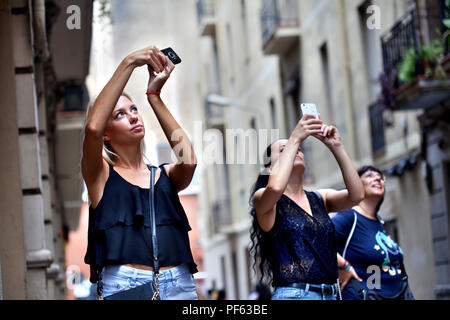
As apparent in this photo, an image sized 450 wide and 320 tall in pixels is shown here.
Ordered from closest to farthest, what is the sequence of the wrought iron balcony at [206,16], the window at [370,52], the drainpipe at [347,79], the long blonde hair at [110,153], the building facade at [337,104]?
the long blonde hair at [110,153], the building facade at [337,104], the window at [370,52], the drainpipe at [347,79], the wrought iron balcony at [206,16]

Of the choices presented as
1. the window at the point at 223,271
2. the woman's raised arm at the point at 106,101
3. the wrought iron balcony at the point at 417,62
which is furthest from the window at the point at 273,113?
the woman's raised arm at the point at 106,101

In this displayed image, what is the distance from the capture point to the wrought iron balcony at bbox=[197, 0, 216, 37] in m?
36.7

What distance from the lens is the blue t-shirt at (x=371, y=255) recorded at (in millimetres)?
7004

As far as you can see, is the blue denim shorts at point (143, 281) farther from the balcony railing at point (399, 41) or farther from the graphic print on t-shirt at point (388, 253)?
the balcony railing at point (399, 41)

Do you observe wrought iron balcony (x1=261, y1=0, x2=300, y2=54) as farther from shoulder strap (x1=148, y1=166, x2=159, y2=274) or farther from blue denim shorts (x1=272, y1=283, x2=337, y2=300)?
shoulder strap (x1=148, y1=166, x2=159, y2=274)

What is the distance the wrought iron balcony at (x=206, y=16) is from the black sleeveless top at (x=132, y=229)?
107ft

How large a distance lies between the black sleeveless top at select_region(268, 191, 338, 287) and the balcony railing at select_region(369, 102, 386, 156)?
1267 cm

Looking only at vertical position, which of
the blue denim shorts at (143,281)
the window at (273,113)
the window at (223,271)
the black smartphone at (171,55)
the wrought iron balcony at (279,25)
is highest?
the wrought iron balcony at (279,25)

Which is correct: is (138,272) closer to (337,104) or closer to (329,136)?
(329,136)

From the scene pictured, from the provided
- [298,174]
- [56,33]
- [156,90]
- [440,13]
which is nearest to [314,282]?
[298,174]

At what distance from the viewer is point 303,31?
23703 millimetres

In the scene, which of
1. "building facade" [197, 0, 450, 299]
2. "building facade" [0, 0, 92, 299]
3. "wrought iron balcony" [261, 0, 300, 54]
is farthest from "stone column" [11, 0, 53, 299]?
"wrought iron balcony" [261, 0, 300, 54]
